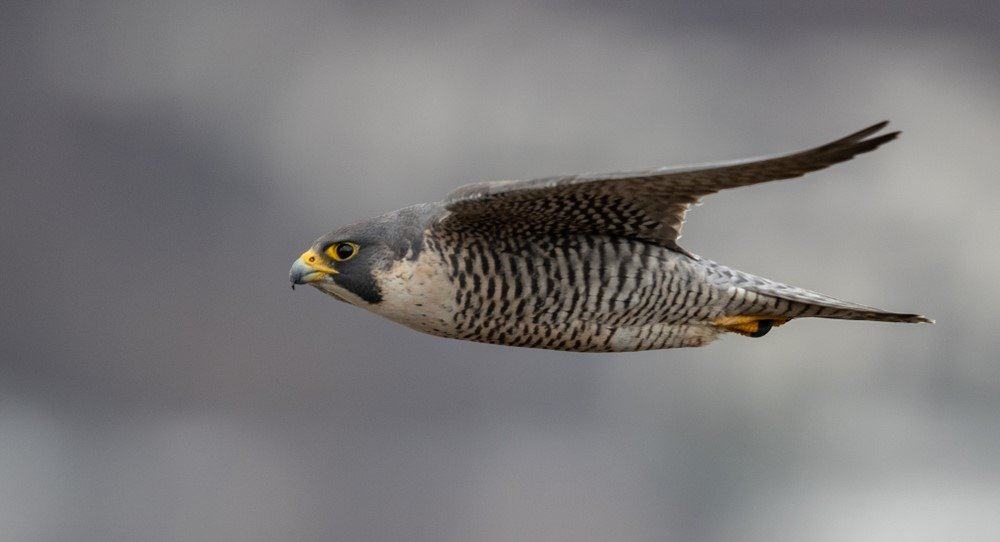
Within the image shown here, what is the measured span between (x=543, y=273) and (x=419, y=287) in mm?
246

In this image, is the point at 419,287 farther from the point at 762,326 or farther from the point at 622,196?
the point at 762,326

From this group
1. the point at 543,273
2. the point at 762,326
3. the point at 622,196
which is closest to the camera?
the point at 622,196

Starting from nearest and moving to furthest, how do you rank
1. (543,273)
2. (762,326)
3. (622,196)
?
(622,196) < (543,273) < (762,326)

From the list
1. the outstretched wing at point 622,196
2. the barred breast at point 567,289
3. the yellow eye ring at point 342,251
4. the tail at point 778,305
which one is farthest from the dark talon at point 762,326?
the yellow eye ring at point 342,251

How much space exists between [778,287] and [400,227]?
31.1 inches

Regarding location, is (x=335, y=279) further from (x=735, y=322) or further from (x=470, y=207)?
(x=735, y=322)

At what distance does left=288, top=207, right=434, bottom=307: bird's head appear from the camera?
2111 millimetres

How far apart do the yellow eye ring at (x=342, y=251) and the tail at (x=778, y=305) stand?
723 millimetres

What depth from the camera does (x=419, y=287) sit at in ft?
6.93

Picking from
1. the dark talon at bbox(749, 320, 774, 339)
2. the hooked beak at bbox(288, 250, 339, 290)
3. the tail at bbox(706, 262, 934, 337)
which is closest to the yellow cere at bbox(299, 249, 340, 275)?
the hooked beak at bbox(288, 250, 339, 290)

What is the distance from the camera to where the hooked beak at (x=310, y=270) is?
6.89 feet

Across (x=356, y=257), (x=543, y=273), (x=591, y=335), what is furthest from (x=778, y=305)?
(x=356, y=257)

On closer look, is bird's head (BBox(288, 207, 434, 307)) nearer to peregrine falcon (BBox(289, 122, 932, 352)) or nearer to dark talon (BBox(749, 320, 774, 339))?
peregrine falcon (BBox(289, 122, 932, 352))

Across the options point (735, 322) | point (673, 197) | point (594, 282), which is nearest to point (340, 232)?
point (594, 282)
